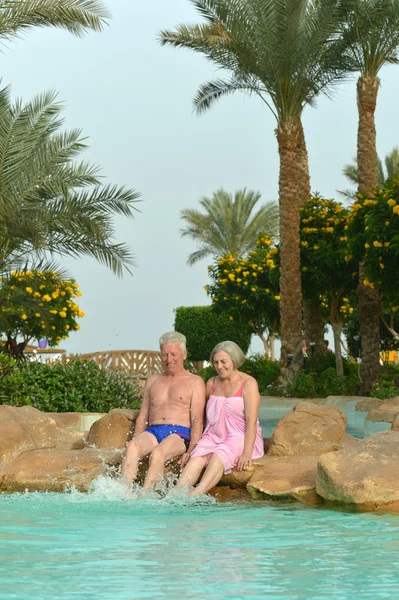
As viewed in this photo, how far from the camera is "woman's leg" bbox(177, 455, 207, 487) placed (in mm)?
7549

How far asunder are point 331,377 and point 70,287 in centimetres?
1268

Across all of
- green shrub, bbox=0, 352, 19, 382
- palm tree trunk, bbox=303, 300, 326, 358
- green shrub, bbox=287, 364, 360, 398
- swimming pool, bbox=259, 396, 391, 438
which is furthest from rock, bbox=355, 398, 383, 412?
palm tree trunk, bbox=303, 300, 326, 358

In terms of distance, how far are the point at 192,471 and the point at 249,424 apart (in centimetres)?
63

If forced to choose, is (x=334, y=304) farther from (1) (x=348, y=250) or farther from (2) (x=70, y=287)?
(2) (x=70, y=287)

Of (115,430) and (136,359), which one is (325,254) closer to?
(115,430)

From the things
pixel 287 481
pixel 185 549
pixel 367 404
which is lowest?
pixel 185 549

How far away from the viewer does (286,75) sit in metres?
20.7

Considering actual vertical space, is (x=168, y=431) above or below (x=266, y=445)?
above

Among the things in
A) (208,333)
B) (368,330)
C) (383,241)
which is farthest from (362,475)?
(208,333)

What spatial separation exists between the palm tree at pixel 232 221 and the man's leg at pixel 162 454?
1426 inches

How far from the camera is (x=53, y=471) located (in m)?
8.28

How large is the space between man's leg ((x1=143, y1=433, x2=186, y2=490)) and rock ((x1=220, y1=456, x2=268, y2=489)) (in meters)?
0.48

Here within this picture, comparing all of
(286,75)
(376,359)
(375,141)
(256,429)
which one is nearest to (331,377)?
(376,359)

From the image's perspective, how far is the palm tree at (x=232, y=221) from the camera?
43.9 meters
